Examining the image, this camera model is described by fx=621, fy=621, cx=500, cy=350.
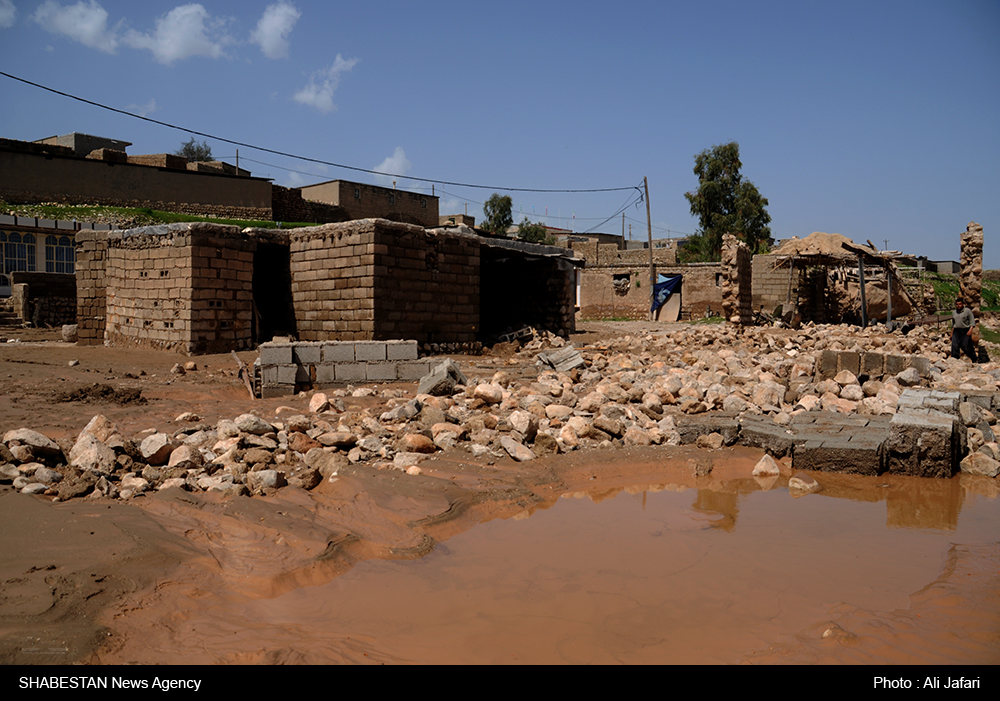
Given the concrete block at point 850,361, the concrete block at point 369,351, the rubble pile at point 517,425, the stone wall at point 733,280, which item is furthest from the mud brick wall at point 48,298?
the concrete block at point 850,361

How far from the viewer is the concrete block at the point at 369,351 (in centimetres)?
886

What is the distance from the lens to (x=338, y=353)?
8.70m

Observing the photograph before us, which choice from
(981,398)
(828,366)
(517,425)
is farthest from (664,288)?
(517,425)

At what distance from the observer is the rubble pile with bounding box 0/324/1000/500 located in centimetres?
457

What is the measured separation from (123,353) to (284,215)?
24.6 m

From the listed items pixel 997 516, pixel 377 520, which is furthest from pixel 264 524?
pixel 997 516

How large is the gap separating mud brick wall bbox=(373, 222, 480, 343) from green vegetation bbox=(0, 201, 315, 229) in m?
17.8

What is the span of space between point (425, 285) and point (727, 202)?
97.1 ft

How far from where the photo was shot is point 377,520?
4238 millimetres

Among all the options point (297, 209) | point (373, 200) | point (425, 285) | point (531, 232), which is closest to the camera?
point (425, 285)

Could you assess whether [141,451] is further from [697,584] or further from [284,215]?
[284,215]

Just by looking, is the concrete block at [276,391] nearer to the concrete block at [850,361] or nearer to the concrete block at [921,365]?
the concrete block at [850,361]

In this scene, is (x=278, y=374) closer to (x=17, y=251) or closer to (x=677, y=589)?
(x=677, y=589)

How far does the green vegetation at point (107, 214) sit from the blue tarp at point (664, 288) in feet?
54.7
